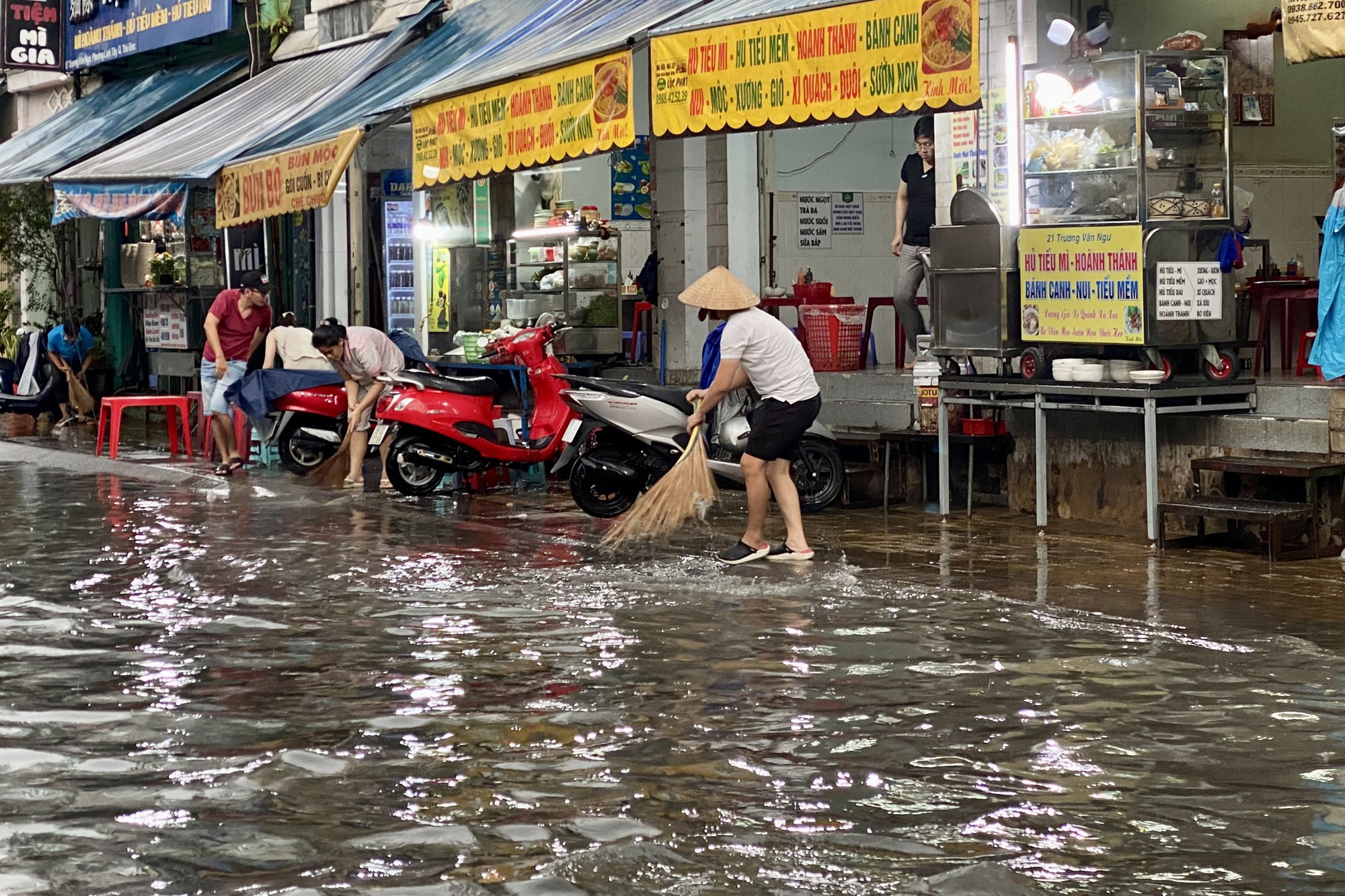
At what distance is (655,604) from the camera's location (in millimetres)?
8953

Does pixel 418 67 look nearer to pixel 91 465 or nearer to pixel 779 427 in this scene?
pixel 91 465

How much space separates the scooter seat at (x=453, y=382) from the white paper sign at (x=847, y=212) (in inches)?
239

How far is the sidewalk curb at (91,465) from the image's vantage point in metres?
16.0

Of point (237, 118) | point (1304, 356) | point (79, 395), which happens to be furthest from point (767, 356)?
point (79, 395)

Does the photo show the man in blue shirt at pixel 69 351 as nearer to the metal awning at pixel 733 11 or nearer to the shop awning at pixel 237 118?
the shop awning at pixel 237 118

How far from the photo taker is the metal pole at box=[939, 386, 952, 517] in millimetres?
12086

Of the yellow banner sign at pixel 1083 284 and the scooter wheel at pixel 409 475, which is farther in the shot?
the scooter wheel at pixel 409 475

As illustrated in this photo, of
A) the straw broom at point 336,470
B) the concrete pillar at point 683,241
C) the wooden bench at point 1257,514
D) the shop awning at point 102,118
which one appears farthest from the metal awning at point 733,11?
the shop awning at point 102,118

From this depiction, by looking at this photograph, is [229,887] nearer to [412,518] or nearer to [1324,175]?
[412,518]

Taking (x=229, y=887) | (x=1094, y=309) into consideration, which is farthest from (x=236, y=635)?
(x=1094, y=309)

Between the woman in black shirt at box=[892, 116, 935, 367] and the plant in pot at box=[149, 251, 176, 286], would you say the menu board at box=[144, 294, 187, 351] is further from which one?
the woman in black shirt at box=[892, 116, 935, 367]

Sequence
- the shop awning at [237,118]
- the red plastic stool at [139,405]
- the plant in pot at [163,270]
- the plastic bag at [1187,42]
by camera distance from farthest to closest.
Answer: the plant in pot at [163,270] < the shop awning at [237,118] < the red plastic stool at [139,405] < the plastic bag at [1187,42]

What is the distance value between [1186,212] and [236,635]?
6172mm

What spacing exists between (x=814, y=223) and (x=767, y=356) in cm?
880
